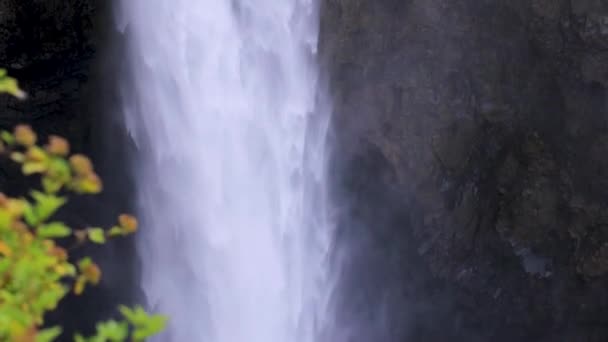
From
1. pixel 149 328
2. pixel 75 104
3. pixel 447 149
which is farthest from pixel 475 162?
pixel 149 328

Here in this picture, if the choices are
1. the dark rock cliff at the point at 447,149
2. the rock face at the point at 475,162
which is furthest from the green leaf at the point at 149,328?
the rock face at the point at 475,162

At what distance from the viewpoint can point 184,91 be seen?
1159 cm

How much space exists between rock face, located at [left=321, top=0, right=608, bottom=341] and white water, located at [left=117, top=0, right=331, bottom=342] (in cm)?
66

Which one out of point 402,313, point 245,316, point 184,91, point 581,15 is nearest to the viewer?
point 581,15

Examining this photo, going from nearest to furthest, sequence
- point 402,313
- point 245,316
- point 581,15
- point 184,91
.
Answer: point 581,15
point 184,91
point 245,316
point 402,313

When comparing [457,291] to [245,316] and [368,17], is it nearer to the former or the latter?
[245,316]

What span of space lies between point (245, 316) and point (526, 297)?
479 cm

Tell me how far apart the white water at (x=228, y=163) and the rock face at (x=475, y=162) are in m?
0.66

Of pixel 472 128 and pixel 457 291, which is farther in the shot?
pixel 457 291

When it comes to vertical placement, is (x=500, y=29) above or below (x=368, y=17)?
below

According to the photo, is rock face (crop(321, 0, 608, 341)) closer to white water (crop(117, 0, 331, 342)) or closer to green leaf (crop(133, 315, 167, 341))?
white water (crop(117, 0, 331, 342))

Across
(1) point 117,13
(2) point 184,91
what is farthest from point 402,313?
(1) point 117,13

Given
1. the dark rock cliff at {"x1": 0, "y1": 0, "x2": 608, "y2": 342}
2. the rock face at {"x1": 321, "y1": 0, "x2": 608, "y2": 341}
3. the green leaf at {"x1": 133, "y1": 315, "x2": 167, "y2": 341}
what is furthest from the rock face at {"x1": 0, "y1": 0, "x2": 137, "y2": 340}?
the green leaf at {"x1": 133, "y1": 315, "x2": 167, "y2": 341}

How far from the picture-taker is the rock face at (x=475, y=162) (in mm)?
11453
